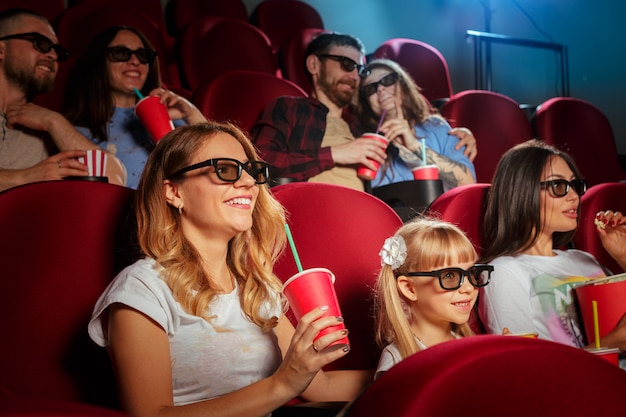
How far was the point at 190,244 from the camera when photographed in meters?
0.74

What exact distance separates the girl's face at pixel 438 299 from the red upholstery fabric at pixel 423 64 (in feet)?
4.51

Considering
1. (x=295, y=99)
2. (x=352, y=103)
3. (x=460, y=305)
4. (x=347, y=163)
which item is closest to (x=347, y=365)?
(x=460, y=305)

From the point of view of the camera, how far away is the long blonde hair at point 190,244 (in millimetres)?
701

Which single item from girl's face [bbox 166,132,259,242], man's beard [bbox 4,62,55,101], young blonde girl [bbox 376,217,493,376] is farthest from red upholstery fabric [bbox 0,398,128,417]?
man's beard [bbox 4,62,55,101]

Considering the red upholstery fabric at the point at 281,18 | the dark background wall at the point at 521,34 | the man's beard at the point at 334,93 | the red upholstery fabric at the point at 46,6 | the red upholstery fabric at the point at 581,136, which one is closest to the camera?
the man's beard at the point at 334,93

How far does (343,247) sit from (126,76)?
77cm

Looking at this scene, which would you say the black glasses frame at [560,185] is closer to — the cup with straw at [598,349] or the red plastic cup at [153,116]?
the cup with straw at [598,349]

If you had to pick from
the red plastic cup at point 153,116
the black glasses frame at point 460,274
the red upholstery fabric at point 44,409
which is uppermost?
the red plastic cup at point 153,116

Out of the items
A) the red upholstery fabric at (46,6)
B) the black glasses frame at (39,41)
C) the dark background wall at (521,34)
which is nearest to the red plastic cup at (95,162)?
the black glasses frame at (39,41)

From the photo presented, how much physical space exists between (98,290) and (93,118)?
0.75 m

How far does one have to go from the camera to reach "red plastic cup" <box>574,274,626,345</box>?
92 cm

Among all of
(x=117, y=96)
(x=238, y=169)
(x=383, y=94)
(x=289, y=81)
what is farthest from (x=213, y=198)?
(x=289, y=81)

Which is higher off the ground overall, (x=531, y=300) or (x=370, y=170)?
(x=370, y=170)

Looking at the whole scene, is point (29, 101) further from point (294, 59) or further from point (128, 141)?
point (294, 59)
